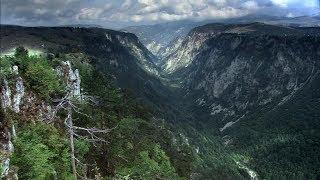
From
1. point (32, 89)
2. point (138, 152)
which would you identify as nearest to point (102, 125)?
point (138, 152)

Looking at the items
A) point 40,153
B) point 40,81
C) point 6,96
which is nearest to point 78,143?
point 40,153

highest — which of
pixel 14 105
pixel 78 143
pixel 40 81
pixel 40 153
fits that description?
pixel 40 81

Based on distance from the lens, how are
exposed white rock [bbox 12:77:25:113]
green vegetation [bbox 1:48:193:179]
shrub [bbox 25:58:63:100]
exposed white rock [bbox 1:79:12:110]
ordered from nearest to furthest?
1. green vegetation [bbox 1:48:193:179]
2. exposed white rock [bbox 1:79:12:110]
3. exposed white rock [bbox 12:77:25:113]
4. shrub [bbox 25:58:63:100]

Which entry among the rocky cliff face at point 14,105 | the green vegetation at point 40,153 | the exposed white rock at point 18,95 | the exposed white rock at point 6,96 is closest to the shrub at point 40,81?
the rocky cliff face at point 14,105

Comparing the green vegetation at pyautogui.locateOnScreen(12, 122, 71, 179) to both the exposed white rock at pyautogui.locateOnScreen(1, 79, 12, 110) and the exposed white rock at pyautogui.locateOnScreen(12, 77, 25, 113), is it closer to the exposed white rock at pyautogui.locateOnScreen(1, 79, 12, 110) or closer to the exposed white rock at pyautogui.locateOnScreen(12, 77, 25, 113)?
the exposed white rock at pyautogui.locateOnScreen(1, 79, 12, 110)

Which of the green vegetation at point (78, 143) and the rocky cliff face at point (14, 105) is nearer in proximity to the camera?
the rocky cliff face at point (14, 105)

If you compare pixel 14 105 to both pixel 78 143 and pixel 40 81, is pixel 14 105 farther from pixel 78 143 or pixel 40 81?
pixel 40 81

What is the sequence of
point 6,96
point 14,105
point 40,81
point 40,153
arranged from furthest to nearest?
point 40,81 < point 14,105 < point 6,96 < point 40,153

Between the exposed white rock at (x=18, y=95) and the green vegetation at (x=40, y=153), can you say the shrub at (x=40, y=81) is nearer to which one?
the exposed white rock at (x=18, y=95)

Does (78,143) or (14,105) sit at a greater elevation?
(14,105)

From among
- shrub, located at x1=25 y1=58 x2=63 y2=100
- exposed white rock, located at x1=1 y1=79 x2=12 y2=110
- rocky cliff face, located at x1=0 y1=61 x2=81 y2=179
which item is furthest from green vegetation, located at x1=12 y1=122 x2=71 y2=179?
shrub, located at x1=25 y1=58 x2=63 y2=100

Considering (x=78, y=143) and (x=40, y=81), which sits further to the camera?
(x=40, y=81)
